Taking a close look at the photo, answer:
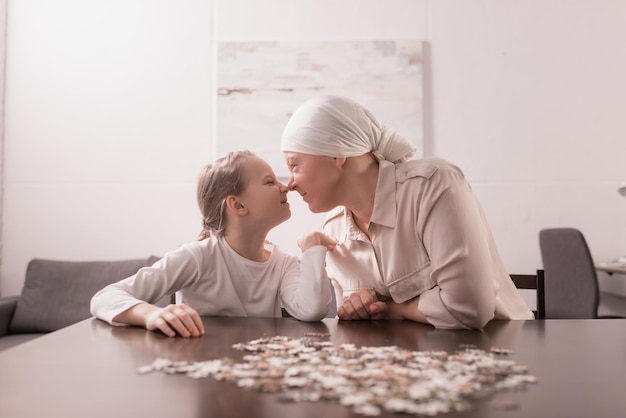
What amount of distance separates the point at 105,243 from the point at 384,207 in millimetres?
3434

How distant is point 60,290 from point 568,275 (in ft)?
11.5

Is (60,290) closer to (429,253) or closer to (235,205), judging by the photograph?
(235,205)

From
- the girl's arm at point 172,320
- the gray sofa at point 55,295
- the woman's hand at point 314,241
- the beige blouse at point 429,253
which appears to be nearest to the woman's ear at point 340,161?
the beige blouse at point 429,253

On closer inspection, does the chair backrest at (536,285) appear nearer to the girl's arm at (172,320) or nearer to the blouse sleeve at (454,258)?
the blouse sleeve at (454,258)

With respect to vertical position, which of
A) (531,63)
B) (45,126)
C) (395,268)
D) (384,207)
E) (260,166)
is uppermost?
(531,63)

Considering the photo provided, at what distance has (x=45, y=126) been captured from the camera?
4855 mm

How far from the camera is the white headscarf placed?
1965mm

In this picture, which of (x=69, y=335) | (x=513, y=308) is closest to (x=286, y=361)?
(x=69, y=335)

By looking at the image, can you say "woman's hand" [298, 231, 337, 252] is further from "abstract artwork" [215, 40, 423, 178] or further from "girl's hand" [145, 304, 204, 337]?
"abstract artwork" [215, 40, 423, 178]

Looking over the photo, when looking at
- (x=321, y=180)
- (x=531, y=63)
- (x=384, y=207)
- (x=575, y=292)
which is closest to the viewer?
(x=384, y=207)

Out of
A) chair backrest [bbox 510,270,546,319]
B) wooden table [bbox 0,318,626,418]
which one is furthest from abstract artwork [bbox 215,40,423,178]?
wooden table [bbox 0,318,626,418]

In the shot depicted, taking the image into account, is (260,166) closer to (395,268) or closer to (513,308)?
(395,268)

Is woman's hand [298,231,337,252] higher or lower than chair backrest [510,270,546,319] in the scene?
higher

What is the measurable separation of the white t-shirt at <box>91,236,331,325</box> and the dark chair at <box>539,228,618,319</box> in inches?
105
